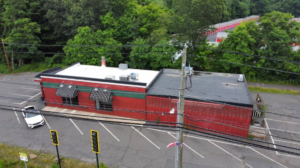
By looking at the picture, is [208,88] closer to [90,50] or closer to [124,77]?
[124,77]

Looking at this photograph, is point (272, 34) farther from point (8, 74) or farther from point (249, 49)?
point (8, 74)

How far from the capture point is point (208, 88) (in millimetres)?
20062

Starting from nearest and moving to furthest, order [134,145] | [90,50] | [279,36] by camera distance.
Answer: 1. [134,145]
2. [279,36]
3. [90,50]

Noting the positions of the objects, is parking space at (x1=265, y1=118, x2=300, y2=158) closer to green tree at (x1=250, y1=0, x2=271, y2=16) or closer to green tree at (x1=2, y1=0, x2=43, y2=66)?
green tree at (x1=2, y1=0, x2=43, y2=66)

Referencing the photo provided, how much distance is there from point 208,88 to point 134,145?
8211 mm

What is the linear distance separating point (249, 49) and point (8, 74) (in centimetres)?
3598

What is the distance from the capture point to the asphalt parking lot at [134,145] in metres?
15.4

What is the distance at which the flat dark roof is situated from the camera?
59.3 feet

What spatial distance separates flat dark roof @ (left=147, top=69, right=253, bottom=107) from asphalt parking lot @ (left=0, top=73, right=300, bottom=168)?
→ 3286 mm

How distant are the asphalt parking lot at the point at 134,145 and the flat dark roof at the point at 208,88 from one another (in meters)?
3.29

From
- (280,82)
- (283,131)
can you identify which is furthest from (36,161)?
(280,82)

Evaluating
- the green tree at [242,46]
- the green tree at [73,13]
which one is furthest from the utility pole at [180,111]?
the green tree at [73,13]

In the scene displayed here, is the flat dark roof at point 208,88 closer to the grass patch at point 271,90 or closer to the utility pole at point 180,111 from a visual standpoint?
the grass patch at point 271,90

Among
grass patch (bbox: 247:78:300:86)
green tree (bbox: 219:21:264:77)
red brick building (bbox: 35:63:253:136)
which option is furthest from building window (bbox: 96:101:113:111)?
grass patch (bbox: 247:78:300:86)
